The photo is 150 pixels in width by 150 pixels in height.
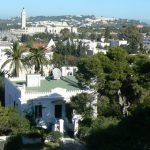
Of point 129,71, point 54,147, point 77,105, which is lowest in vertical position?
point 54,147

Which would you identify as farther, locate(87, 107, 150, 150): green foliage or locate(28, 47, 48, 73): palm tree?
locate(28, 47, 48, 73): palm tree

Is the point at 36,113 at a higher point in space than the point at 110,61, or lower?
lower

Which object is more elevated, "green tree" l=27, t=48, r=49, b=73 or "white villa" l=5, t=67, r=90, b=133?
→ "green tree" l=27, t=48, r=49, b=73

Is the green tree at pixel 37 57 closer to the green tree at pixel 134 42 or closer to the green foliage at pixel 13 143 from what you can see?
the green foliage at pixel 13 143

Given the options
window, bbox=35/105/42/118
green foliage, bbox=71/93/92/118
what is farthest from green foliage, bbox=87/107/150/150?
window, bbox=35/105/42/118

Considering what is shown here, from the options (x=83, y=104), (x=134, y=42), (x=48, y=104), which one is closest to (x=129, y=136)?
(x=83, y=104)

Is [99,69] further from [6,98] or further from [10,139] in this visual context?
[6,98]

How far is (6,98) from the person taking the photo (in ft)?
116

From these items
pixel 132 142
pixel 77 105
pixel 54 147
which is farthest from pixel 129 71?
pixel 132 142

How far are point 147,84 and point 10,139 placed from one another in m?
7.86

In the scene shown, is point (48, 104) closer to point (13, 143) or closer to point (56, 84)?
point (56, 84)

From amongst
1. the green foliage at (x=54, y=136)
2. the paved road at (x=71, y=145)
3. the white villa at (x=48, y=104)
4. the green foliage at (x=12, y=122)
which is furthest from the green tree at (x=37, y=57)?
the paved road at (x=71, y=145)

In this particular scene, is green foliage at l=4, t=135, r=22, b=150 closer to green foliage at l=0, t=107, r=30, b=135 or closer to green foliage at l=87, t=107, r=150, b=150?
green foliage at l=0, t=107, r=30, b=135

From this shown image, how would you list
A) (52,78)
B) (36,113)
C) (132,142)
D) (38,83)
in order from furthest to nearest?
(52,78), (38,83), (36,113), (132,142)
